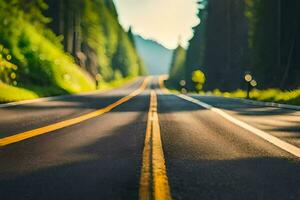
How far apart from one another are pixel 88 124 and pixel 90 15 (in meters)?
58.5

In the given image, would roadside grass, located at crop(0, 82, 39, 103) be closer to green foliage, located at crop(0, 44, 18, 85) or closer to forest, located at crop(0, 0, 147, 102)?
forest, located at crop(0, 0, 147, 102)

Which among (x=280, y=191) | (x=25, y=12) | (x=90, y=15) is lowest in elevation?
(x=280, y=191)

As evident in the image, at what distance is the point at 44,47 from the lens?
35562 millimetres

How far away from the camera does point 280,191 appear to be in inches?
128

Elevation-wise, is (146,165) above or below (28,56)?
below

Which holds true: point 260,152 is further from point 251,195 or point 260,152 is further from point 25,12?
point 25,12

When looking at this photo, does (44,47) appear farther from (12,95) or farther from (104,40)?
(104,40)

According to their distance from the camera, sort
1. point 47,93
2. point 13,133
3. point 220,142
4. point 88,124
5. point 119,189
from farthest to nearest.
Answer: point 47,93
point 88,124
point 13,133
point 220,142
point 119,189

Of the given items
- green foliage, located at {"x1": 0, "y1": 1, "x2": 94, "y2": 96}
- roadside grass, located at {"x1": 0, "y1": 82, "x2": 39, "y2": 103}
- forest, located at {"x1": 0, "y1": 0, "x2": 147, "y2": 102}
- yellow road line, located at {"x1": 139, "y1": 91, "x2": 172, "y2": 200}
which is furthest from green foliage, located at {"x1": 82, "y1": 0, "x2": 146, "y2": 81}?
yellow road line, located at {"x1": 139, "y1": 91, "x2": 172, "y2": 200}

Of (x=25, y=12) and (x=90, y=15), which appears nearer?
(x=25, y=12)

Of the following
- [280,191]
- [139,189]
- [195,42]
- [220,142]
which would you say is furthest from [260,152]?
[195,42]

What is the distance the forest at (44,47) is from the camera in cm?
2350

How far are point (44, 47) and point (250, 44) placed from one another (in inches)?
971

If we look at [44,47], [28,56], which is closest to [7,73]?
[28,56]
